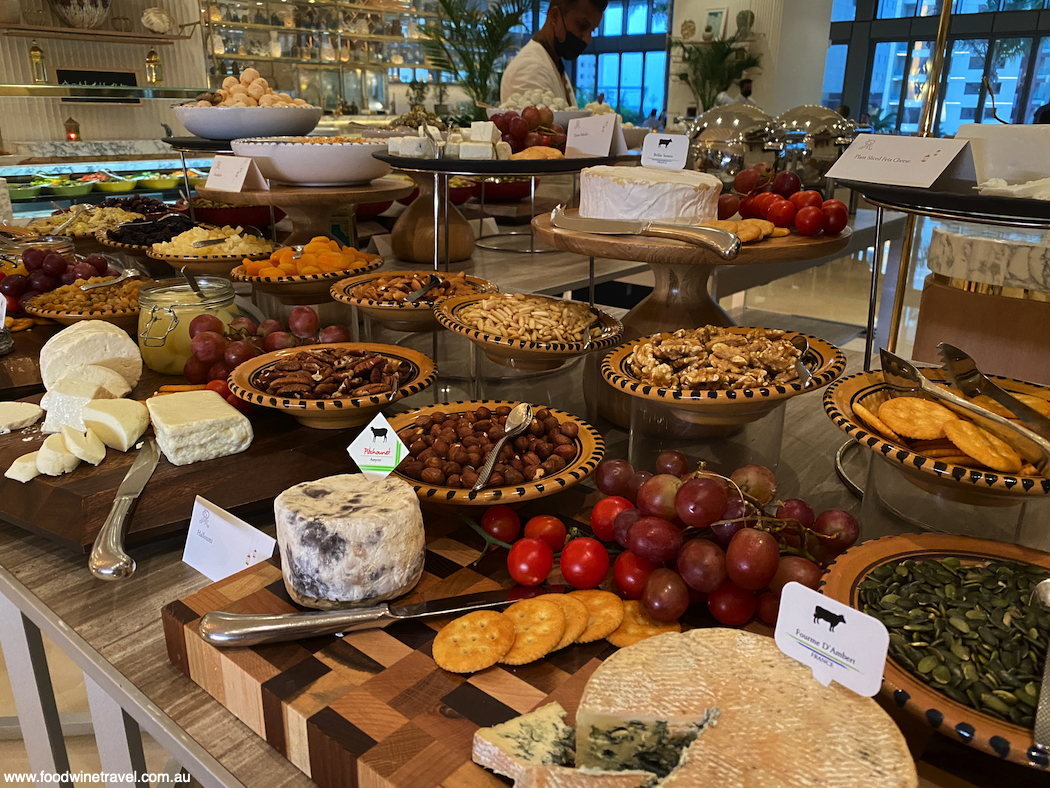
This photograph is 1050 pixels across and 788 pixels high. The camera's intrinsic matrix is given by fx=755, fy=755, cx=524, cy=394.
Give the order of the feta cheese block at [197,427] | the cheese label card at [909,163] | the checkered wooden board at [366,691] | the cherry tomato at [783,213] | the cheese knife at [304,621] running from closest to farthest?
the checkered wooden board at [366,691], the cheese knife at [304,621], the cheese label card at [909,163], the feta cheese block at [197,427], the cherry tomato at [783,213]

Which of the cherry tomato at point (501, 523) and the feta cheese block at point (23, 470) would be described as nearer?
the cherry tomato at point (501, 523)

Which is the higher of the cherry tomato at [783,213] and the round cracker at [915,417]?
the cherry tomato at [783,213]

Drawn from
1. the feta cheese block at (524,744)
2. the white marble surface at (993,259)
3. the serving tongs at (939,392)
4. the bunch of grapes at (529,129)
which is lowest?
the feta cheese block at (524,744)

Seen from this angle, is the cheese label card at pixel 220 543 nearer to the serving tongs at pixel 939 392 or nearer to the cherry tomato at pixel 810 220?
the serving tongs at pixel 939 392

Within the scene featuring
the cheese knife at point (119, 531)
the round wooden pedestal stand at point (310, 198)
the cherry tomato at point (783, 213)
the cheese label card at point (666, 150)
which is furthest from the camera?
the round wooden pedestal stand at point (310, 198)

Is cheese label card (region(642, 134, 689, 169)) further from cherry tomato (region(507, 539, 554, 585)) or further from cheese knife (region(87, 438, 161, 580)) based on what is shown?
cheese knife (region(87, 438, 161, 580))

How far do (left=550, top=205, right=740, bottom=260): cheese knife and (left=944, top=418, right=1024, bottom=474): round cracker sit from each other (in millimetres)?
390

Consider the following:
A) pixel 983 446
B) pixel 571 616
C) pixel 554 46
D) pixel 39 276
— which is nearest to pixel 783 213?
pixel 983 446

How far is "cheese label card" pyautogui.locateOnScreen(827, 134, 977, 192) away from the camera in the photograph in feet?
3.27

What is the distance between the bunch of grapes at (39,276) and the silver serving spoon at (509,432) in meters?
1.40

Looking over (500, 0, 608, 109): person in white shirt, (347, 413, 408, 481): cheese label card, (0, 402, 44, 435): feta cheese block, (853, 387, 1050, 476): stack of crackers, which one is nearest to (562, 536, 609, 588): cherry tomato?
(347, 413, 408, 481): cheese label card

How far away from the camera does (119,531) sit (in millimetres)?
949

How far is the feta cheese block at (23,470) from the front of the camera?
1.07m

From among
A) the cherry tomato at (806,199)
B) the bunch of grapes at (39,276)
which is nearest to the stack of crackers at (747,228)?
the cherry tomato at (806,199)
